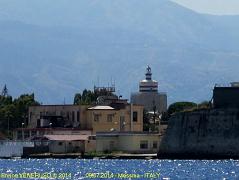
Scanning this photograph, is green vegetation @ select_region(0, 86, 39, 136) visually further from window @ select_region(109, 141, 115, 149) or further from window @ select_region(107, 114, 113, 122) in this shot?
window @ select_region(109, 141, 115, 149)

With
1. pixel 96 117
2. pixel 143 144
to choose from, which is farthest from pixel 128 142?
pixel 96 117

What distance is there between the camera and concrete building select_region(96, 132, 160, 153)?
376ft

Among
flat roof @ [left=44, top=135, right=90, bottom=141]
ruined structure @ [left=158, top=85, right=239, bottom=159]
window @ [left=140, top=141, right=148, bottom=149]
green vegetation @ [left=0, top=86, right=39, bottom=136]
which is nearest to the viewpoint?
ruined structure @ [left=158, top=85, right=239, bottom=159]

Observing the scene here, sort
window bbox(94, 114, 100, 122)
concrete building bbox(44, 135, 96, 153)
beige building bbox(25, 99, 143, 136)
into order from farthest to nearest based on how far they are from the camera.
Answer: beige building bbox(25, 99, 143, 136), window bbox(94, 114, 100, 122), concrete building bbox(44, 135, 96, 153)

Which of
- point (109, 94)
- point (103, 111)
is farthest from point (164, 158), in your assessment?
point (109, 94)

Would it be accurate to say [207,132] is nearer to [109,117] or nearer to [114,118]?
[109,117]

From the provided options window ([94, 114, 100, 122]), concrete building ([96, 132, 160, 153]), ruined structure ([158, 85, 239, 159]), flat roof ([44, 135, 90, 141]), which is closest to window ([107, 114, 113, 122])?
window ([94, 114, 100, 122])

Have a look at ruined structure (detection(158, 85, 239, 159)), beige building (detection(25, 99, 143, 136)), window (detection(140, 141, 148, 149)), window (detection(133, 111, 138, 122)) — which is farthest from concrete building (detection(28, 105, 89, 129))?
ruined structure (detection(158, 85, 239, 159))

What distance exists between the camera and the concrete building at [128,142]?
114 m

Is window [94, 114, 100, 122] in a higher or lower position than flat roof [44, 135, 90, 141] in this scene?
higher

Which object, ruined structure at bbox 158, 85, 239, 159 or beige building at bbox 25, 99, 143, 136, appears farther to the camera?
beige building at bbox 25, 99, 143, 136

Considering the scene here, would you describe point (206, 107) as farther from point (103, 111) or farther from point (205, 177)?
point (205, 177)

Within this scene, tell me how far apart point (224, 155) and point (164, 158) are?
6.18 m

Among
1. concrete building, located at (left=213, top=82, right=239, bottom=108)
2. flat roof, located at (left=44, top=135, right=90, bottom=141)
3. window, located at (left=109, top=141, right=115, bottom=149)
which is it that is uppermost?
concrete building, located at (left=213, top=82, right=239, bottom=108)
